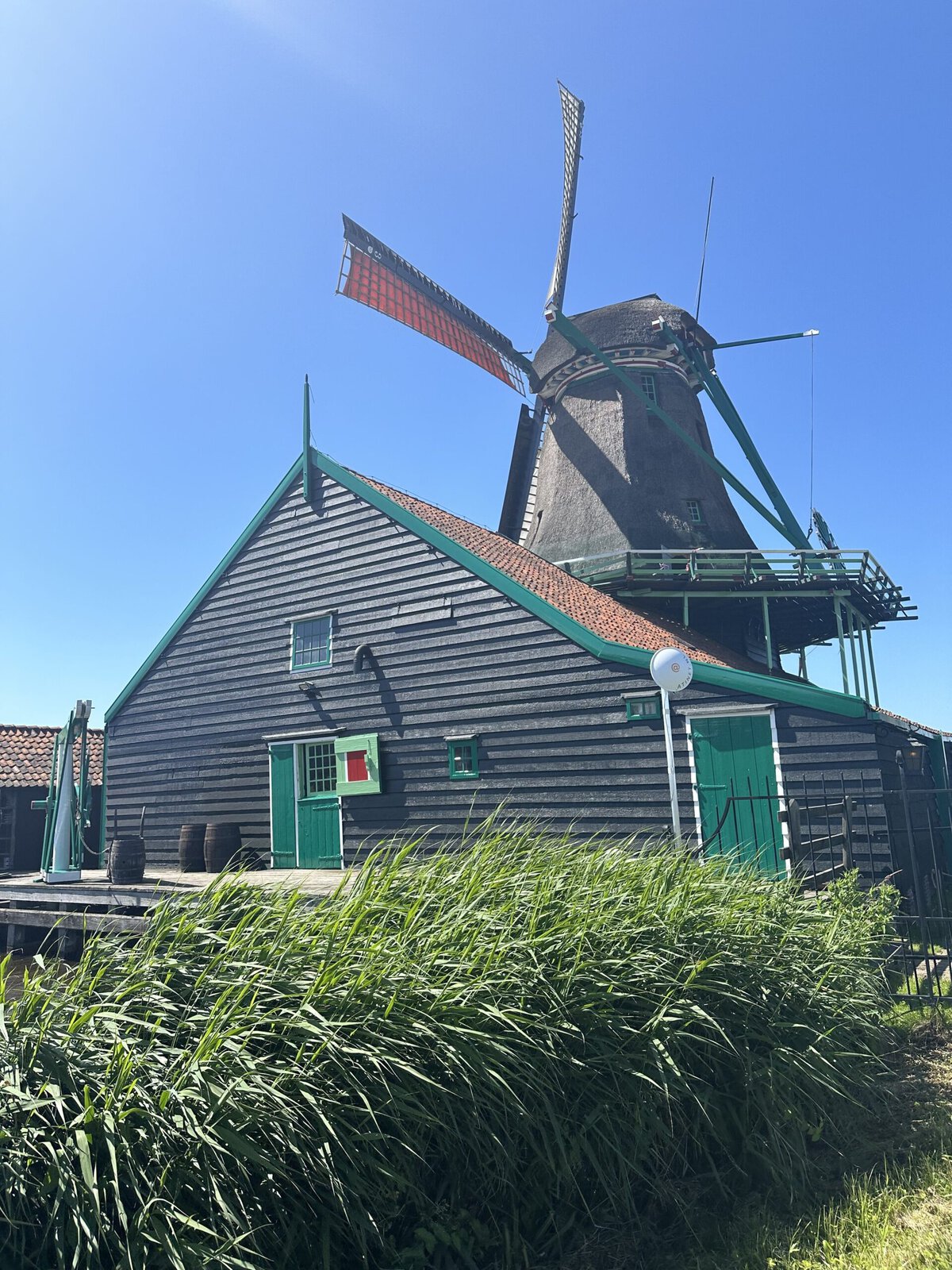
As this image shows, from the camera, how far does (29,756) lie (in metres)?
20.8

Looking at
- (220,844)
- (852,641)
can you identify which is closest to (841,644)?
(852,641)

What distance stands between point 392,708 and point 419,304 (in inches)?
486

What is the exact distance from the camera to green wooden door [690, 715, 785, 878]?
10.9 m

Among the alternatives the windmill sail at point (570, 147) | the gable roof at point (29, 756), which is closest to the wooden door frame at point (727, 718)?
the gable roof at point (29, 756)

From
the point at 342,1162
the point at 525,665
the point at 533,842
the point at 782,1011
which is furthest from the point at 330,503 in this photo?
the point at 342,1162

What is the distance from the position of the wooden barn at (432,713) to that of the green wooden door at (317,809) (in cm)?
3

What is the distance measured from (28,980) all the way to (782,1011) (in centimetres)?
415

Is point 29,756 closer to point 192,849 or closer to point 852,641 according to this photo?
point 192,849

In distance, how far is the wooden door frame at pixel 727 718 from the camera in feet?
35.5

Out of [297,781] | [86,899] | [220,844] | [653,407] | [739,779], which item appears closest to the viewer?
[86,899]

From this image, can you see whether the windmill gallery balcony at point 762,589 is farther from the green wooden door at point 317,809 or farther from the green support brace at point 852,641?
the green wooden door at point 317,809

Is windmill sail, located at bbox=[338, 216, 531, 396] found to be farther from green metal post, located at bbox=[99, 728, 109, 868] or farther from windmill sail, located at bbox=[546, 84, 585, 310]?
green metal post, located at bbox=[99, 728, 109, 868]

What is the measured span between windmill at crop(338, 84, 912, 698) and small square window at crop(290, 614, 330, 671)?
5.42m

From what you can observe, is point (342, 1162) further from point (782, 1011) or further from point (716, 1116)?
point (782, 1011)
